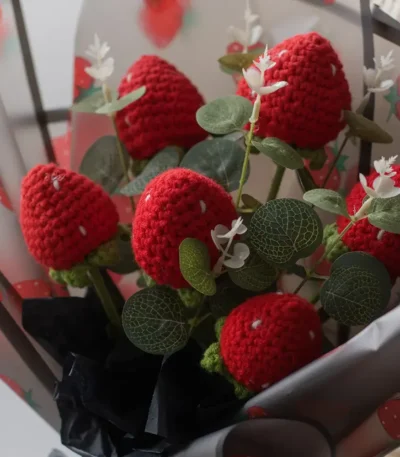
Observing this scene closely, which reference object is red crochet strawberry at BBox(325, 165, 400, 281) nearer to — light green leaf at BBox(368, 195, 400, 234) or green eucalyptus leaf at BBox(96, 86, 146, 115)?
light green leaf at BBox(368, 195, 400, 234)

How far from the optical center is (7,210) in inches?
19.1

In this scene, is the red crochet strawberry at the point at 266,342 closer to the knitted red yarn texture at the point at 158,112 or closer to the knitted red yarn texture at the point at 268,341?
the knitted red yarn texture at the point at 268,341

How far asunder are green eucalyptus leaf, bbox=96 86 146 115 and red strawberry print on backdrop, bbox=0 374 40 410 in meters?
0.24

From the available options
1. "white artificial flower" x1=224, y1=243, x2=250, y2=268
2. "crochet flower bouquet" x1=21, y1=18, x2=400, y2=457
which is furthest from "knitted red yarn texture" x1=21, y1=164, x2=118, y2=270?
"white artificial flower" x1=224, y1=243, x2=250, y2=268

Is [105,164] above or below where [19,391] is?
above

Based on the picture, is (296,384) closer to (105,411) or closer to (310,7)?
(105,411)

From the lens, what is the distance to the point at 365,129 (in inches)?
17.3

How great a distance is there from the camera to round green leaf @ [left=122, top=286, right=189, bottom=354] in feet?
1.28

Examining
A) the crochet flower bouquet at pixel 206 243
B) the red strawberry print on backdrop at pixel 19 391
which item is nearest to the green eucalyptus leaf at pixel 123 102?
the crochet flower bouquet at pixel 206 243

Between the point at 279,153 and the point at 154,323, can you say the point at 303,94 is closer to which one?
the point at 279,153

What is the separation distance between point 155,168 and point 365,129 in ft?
0.55

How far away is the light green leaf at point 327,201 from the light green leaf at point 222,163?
9cm

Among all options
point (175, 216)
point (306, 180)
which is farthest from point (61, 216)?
point (306, 180)

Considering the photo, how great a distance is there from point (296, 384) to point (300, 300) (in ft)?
0.18
